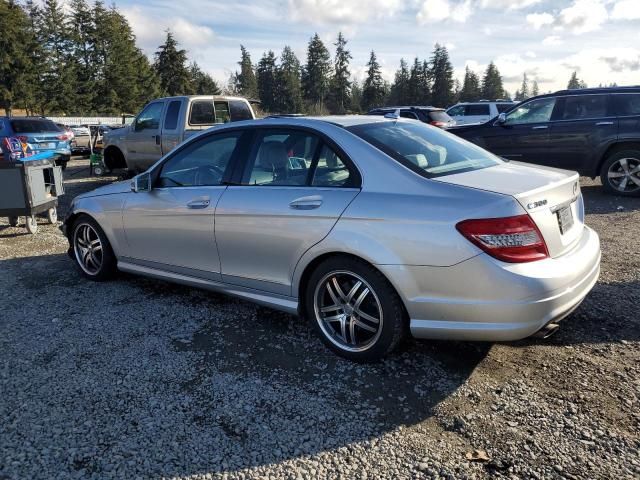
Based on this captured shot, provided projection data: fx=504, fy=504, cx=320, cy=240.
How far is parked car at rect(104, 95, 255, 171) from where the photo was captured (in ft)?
34.1

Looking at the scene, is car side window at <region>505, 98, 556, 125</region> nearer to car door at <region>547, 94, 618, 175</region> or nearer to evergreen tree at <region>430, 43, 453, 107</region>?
car door at <region>547, 94, 618, 175</region>

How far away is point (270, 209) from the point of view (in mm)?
3564

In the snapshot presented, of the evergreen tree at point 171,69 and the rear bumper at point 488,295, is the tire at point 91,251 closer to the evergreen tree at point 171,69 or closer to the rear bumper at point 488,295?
the rear bumper at point 488,295

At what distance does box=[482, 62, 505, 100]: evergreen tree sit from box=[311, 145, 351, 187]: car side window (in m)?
95.9

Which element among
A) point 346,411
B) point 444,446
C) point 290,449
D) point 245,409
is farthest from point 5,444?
point 444,446

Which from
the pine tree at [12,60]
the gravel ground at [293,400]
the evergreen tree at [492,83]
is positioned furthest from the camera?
the evergreen tree at [492,83]

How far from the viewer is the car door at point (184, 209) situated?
4.02m

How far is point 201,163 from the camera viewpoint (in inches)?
168

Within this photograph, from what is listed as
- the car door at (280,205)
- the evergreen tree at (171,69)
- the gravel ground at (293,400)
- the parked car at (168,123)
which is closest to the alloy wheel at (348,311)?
the gravel ground at (293,400)

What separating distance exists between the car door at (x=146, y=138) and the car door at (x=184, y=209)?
6.62 metres

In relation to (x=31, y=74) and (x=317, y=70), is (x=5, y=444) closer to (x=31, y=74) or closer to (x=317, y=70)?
(x=31, y=74)

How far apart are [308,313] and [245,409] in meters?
0.87

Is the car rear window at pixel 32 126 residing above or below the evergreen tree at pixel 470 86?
below

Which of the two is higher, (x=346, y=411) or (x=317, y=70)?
(x=317, y=70)
